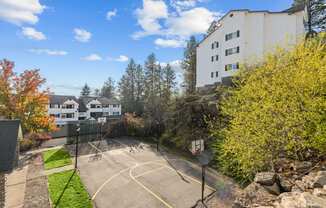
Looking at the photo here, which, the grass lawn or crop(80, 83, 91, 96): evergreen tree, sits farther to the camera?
crop(80, 83, 91, 96): evergreen tree

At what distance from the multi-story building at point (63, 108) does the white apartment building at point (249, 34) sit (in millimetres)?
36891

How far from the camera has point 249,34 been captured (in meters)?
26.9

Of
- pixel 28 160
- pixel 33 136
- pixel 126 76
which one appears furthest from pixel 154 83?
pixel 28 160

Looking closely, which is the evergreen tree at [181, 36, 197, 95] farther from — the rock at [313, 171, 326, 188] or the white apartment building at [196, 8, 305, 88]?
the rock at [313, 171, 326, 188]

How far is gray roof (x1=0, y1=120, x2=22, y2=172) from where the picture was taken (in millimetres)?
13547

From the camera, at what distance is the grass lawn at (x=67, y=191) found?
34.4 ft

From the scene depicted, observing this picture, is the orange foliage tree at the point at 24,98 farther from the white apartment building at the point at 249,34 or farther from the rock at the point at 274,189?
the white apartment building at the point at 249,34

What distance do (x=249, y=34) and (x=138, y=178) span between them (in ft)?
75.6

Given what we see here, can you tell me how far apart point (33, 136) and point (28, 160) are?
466 centimetres

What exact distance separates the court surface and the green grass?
104 centimetres

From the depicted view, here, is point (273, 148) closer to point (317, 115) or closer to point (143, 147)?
point (317, 115)

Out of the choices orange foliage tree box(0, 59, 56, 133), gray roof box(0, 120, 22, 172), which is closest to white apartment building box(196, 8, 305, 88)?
orange foliage tree box(0, 59, 56, 133)

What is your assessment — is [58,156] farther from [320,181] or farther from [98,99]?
[98,99]

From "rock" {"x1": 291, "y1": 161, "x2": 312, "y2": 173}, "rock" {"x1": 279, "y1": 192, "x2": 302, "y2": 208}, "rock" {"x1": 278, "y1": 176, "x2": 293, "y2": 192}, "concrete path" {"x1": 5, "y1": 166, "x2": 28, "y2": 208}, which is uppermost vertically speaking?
"rock" {"x1": 291, "y1": 161, "x2": 312, "y2": 173}
